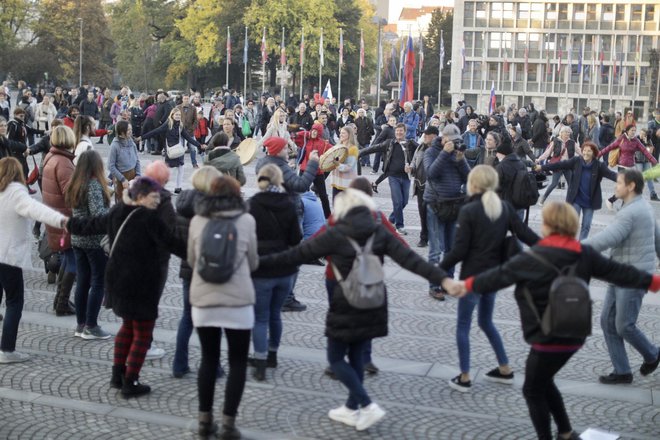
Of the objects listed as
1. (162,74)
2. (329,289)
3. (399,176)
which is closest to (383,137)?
(399,176)

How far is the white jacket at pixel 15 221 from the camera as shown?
8.31 metres

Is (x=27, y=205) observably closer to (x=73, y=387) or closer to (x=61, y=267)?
(x=73, y=387)

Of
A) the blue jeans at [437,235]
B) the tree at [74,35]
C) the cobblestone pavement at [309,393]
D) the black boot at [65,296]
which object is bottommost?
the cobblestone pavement at [309,393]

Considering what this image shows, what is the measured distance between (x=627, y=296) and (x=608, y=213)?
1172 cm

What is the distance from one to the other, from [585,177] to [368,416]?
8.11 metres

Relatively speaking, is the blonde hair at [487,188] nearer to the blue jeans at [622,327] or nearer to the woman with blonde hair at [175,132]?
the blue jeans at [622,327]

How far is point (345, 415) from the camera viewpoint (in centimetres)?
719

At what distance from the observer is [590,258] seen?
6320 millimetres

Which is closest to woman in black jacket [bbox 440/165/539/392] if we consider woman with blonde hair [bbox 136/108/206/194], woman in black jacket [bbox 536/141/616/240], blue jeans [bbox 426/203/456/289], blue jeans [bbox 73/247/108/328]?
blue jeans [bbox 73/247/108/328]

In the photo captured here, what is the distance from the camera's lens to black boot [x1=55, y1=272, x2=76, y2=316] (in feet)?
33.0

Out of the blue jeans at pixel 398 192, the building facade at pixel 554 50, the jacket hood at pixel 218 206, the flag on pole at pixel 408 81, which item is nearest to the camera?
the jacket hood at pixel 218 206

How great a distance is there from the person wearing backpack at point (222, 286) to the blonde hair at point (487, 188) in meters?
2.04

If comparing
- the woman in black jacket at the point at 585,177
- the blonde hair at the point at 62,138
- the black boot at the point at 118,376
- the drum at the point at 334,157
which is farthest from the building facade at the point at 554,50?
the black boot at the point at 118,376

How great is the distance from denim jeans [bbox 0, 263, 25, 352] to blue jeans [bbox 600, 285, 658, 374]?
508 cm
